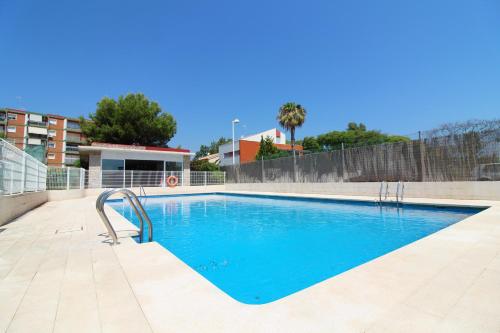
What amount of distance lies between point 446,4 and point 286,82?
45.5ft

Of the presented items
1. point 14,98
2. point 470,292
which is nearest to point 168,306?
point 470,292

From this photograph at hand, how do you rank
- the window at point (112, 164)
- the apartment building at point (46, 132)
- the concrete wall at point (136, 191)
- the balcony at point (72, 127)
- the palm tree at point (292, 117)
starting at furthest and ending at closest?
the balcony at point (72, 127)
the apartment building at point (46, 132)
the palm tree at point (292, 117)
the window at point (112, 164)
the concrete wall at point (136, 191)

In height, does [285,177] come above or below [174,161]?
below

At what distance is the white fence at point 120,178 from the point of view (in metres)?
12.5

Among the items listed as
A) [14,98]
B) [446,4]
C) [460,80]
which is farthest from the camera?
[14,98]

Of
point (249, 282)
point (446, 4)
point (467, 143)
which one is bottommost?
point (249, 282)

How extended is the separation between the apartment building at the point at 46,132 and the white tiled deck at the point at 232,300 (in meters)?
47.4

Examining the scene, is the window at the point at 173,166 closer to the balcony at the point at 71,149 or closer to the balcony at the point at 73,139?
the balcony at the point at 71,149

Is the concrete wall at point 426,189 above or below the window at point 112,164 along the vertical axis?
below

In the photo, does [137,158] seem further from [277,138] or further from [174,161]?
[277,138]

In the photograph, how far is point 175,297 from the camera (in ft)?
5.87

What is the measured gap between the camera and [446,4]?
373 inches

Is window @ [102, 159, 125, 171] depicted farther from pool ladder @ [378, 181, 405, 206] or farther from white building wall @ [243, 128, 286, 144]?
white building wall @ [243, 128, 286, 144]

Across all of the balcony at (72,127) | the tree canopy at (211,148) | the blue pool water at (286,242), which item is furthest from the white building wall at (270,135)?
the balcony at (72,127)
